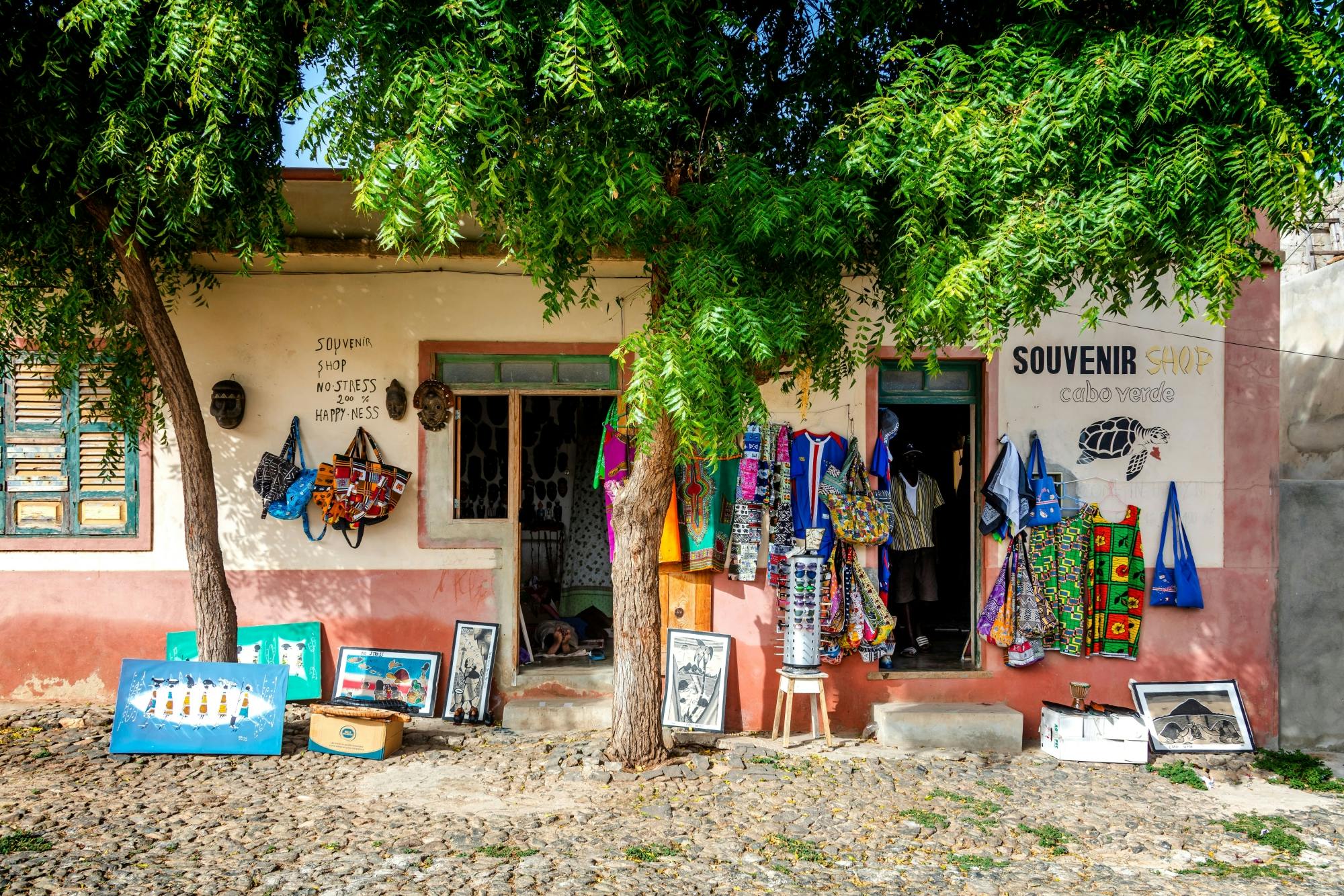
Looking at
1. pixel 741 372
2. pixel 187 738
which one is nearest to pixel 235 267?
pixel 187 738

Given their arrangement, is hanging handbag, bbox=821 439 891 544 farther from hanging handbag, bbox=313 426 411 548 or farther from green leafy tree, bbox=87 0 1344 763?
hanging handbag, bbox=313 426 411 548

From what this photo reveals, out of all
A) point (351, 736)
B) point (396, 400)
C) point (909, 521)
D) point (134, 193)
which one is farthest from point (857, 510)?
point (134, 193)

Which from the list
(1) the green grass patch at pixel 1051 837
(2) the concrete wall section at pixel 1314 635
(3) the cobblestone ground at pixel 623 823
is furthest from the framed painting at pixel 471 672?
(2) the concrete wall section at pixel 1314 635

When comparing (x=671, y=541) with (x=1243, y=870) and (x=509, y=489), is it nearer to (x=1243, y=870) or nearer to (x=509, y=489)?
(x=509, y=489)

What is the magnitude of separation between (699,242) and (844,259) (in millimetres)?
809

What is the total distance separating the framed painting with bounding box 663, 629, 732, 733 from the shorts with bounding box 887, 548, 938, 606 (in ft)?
7.48

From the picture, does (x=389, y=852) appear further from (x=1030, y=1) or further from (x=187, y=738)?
(x=1030, y=1)

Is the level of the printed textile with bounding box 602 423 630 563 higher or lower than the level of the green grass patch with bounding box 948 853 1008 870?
higher

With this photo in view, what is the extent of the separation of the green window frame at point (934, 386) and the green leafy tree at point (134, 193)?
4.47 metres

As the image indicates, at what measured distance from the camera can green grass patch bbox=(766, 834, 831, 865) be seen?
4.82 meters

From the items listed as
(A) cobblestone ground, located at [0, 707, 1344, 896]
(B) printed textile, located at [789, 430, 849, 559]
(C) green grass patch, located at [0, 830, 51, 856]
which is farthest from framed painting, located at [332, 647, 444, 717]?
(B) printed textile, located at [789, 430, 849, 559]

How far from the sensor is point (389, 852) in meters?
4.73

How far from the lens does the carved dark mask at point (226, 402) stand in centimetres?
715

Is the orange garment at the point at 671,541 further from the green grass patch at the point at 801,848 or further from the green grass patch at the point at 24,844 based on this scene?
the green grass patch at the point at 24,844
